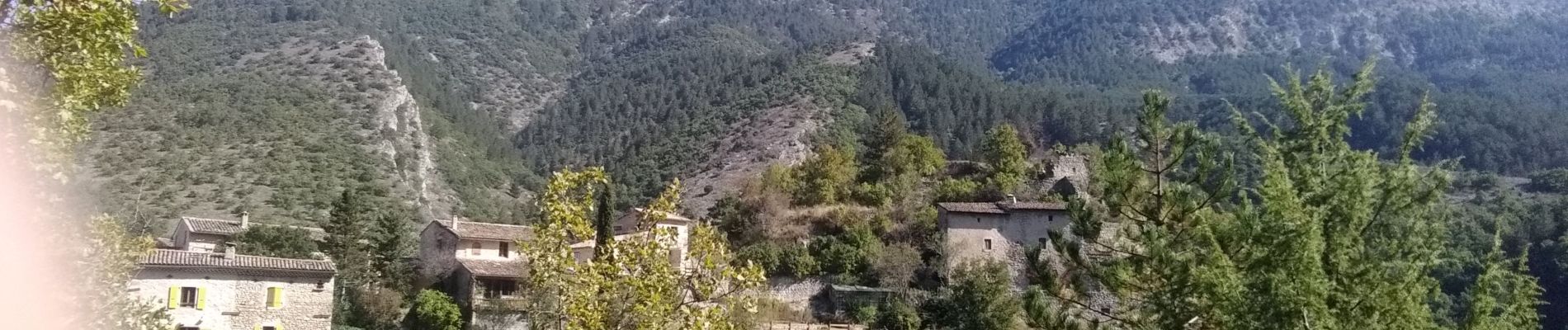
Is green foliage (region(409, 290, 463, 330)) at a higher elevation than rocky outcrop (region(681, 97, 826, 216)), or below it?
below

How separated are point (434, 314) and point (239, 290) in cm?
696

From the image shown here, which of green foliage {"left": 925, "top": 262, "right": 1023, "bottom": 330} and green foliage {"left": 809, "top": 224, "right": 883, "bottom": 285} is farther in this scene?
green foliage {"left": 809, "top": 224, "right": 883, "bottom": 285}

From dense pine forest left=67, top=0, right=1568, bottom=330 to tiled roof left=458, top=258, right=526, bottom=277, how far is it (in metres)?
4.28

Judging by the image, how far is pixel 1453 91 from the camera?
116000 millimetres

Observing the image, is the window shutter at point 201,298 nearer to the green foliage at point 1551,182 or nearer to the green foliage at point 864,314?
the green foliage at point 864,314

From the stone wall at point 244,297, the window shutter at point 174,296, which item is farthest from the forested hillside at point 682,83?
the window shutter at point 174,296

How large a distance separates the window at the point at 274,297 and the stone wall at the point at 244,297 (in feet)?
0.29

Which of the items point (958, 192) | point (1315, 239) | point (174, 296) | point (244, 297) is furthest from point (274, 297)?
point (1315, 239)

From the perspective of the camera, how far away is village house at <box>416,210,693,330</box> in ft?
138

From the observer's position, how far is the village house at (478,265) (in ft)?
138

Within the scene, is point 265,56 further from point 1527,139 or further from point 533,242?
point 1527,139

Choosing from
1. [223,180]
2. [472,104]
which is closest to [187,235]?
[223,180]

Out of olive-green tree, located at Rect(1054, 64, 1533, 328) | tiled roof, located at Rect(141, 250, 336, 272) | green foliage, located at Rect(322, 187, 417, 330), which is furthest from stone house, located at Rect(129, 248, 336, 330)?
olive-green tree, located at Rect(1054, 64, 1533, 328)

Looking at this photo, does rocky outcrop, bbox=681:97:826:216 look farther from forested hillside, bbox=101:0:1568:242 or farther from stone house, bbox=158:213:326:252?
stone house, bbox=158:213:326:252
